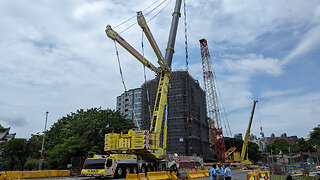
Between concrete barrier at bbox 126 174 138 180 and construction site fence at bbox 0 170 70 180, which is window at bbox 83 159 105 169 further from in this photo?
construction site fence at bbox 0 170 70 180

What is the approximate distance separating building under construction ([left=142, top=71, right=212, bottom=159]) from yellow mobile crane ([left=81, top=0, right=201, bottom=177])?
129 feet

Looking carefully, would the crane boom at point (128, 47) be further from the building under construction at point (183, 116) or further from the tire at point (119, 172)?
the building under construction at point (183, 116)

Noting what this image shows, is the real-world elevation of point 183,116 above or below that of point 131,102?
below

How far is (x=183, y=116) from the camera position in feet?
230

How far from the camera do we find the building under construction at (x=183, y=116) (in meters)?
68.1

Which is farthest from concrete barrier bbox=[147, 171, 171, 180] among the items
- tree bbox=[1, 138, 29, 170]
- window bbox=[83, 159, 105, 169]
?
tree bbox=[1, 138, 29, 170]

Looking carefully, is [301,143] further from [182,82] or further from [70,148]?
[70,148]

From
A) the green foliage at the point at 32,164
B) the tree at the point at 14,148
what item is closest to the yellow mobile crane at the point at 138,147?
the tree at the point at 14,148

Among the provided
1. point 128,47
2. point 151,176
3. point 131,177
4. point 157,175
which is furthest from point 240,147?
point 131,177

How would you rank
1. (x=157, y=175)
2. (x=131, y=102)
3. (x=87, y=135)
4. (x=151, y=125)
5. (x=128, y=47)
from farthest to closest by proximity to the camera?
(x=131, y=102) < (x=87, y=135) < (x=151, y=125) < (x=128, y=47) < (x=157, y=175)

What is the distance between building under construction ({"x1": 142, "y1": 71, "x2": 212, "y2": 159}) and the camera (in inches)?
2680

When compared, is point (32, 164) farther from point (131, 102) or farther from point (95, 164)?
point (131, 102)

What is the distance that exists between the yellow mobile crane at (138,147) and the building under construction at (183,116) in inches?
1551

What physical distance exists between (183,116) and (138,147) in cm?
4859
